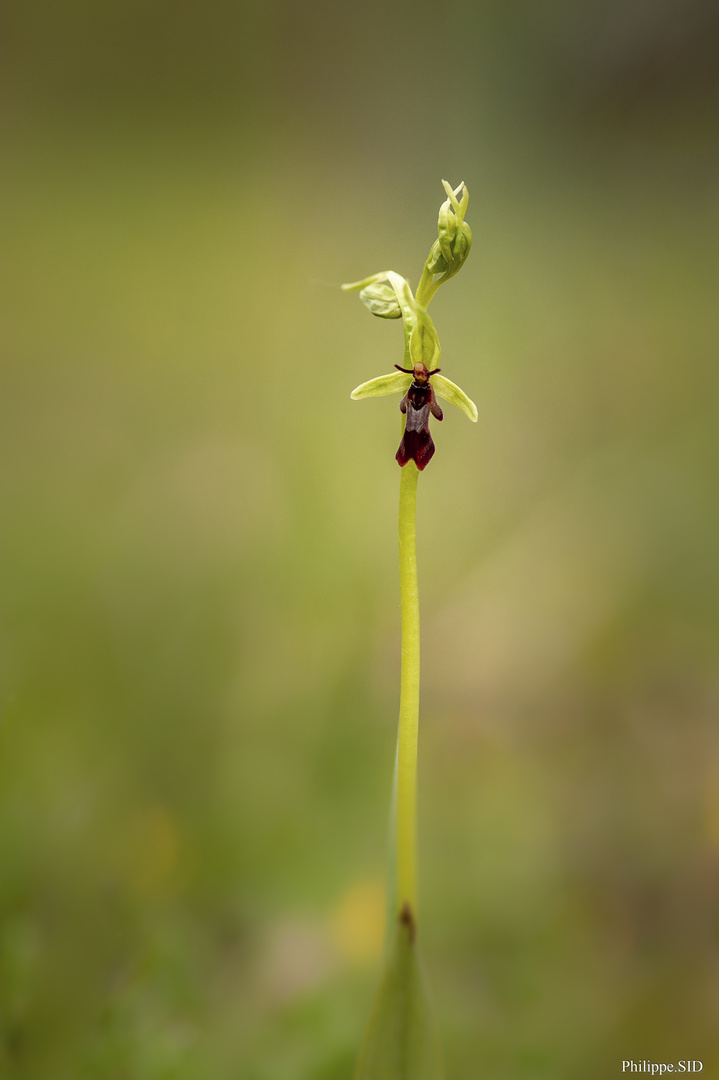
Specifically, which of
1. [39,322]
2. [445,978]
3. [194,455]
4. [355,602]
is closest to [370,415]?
[194,455]

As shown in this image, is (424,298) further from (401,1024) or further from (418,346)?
(401,1024)

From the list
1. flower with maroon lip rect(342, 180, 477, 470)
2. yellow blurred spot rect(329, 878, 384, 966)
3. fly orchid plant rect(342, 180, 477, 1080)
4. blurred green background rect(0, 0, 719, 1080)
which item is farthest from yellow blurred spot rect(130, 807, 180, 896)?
flower with maroon lip rect(342, 180, 477, 470)

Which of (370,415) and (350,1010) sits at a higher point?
(370,415)

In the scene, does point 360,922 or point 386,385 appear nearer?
point 386,385

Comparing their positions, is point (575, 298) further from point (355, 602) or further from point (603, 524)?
point (355, 602)

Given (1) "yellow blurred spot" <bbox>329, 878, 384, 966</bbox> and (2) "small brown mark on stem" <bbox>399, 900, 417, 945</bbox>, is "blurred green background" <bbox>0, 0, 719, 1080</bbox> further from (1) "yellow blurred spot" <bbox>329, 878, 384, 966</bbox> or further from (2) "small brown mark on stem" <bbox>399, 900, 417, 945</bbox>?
(2) "small brown mark on stem" <bbox>399, 900, 417, 945</bbox>

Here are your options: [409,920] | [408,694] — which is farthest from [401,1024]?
[408,694]

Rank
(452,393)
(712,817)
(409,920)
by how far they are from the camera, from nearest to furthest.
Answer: (409,920), (452,393), (712,817)
